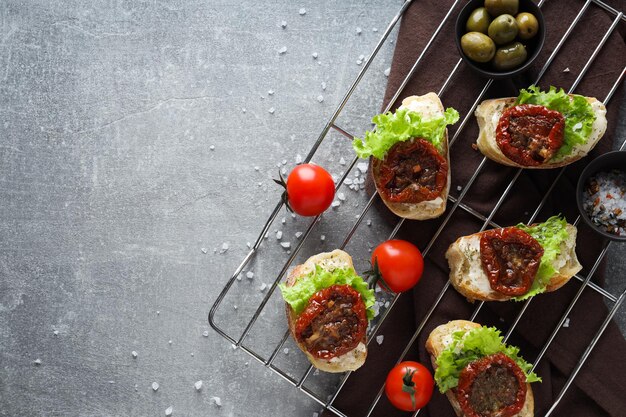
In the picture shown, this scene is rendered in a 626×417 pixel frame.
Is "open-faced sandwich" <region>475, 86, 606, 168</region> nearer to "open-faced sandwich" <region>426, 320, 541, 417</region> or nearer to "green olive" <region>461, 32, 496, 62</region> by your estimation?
"green olive" <region>461, 32, 496, 62</region>

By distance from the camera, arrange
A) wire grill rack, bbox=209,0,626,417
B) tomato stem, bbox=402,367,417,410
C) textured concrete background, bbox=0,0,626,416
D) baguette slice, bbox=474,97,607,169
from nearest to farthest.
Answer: tomato stem, bbox=402,367,417,410 → baguette slice, bbox=474,97,607,169 → wire grill rack, bbox=209,0,626,417 → textured concrete background, bbox=0,0,626,416

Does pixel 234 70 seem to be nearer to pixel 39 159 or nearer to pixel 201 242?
pixel 201 242

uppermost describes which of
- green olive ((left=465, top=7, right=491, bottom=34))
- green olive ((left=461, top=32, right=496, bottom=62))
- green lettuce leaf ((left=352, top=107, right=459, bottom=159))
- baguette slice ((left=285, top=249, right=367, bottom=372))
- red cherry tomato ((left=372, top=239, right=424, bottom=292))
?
green olive ((left=465, top=7, right=491, bottom=34))

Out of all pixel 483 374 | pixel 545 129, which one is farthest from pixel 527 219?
pixel 483 374

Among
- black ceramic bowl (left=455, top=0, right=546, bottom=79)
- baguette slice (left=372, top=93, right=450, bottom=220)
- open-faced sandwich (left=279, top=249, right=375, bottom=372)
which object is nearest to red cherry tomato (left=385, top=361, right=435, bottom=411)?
open-faced sandwich (left=279, top=249, right=375, bottom=372)

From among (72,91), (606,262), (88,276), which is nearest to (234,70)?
(72,91)

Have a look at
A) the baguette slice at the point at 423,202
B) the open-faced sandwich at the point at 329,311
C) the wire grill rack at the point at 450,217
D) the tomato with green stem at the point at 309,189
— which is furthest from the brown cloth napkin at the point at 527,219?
the tomato with green stem at the point at 309,189

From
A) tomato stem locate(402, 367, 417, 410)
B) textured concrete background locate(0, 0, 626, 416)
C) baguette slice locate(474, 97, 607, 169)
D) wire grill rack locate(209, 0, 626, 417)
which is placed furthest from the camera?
textured concrete background locate(0, 0, 626, 416)
